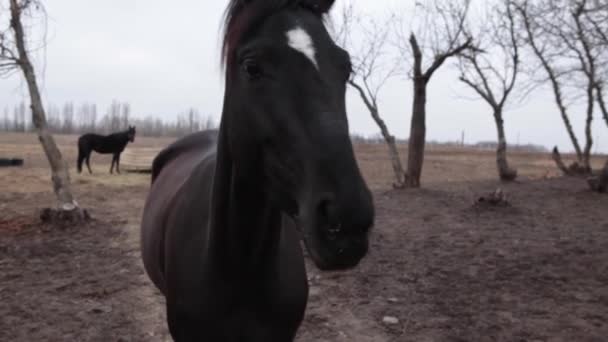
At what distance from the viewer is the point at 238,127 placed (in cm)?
149

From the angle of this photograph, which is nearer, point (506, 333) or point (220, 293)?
point (220, 293)

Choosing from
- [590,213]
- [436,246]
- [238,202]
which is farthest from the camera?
[590,213]

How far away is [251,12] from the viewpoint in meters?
1.48

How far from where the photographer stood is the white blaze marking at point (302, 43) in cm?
132

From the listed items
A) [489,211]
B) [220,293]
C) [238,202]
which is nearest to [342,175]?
[238,202]

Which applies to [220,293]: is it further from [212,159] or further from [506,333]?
[506,333]

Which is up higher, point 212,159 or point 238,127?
point 238,127

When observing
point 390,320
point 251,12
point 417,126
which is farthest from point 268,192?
point 417,126

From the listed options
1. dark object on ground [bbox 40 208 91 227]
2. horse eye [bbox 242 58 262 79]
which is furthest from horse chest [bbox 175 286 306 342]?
dark object on ground [bbox 40 208 91 227]

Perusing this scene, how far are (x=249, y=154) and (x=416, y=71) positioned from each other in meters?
10.6

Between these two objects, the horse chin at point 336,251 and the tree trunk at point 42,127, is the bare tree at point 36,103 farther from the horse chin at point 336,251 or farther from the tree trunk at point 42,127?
the horse chin at point 336,251

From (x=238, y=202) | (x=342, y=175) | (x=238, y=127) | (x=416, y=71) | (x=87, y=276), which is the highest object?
(x=416, y=71)

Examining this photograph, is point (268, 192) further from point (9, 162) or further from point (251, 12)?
point (9, 162)

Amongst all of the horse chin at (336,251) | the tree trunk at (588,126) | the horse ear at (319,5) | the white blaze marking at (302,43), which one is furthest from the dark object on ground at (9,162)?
the tree trunk at (588,126)
